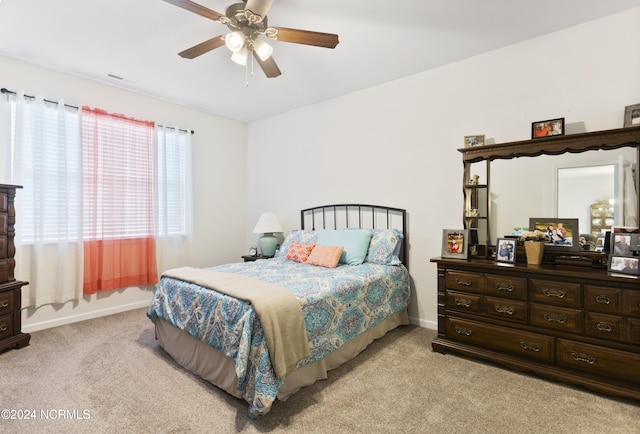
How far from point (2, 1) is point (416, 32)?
3.12 metres

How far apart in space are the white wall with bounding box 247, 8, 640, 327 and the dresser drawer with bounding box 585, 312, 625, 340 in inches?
50.8

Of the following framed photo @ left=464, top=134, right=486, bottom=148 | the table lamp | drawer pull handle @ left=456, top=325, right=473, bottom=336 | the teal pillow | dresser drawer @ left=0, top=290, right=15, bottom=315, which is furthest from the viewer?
the table lamp

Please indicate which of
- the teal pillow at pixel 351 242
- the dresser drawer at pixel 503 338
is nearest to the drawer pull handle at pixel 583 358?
the dresser drawer at pixel 503 338

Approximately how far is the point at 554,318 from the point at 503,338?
1.23 feet

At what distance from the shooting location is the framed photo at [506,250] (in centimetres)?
251

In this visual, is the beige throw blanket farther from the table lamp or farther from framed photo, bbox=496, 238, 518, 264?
the table lamp

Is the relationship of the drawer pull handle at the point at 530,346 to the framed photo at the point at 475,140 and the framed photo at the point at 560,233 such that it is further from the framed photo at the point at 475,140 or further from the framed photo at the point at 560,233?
the framed photo at the point at 475,140

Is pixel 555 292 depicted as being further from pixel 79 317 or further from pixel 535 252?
pixel 79 317

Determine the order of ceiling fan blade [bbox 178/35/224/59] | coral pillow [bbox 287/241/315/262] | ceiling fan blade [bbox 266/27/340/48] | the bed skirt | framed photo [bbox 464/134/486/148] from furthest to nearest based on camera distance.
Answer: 1. coral pillow [bbox 287/241/315/262]
2. framed photo [bbox 464/134/486/148]
3. ceiling fan blade [bbox 178/35/224/59]
4. ceiling fan blade [bbox 266/27/340/48]
5. the bed skirt

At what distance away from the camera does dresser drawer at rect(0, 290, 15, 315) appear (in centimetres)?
263

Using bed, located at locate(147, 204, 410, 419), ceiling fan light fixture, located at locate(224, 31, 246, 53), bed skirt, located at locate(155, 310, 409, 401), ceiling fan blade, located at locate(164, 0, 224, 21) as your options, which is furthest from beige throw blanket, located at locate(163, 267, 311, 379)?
ceiling fan blade, located at locate(164, 0, 224, 21)

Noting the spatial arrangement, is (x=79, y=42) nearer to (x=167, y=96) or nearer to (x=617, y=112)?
(x=167, y=96)

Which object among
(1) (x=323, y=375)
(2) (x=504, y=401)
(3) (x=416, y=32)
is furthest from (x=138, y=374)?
(3) (x=416, y=32)

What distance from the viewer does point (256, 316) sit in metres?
1.80
